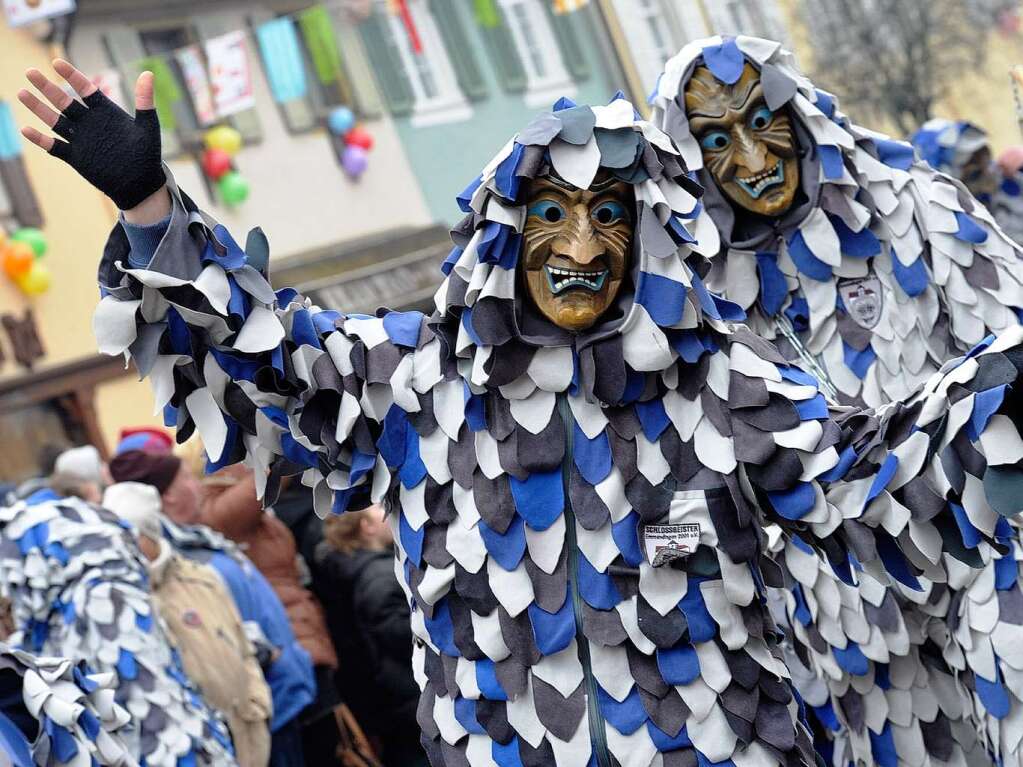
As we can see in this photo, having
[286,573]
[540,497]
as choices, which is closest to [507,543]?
[540,497]

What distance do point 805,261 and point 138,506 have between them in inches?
103

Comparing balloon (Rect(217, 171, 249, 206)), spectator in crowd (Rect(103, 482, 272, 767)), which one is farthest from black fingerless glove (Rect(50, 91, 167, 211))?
balloon (Rect(217, 171, 249, 206))

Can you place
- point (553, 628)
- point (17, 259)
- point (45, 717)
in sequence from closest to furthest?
point (553, 628) < point (45, 717) < point (17, 259)

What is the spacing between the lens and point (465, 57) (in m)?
19.2

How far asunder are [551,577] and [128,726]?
2.11 m

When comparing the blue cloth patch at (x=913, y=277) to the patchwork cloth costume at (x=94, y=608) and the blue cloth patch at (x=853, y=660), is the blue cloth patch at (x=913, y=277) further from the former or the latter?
the patchwork cloth costume at (x=94, y=608)

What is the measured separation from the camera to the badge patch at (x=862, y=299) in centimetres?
432

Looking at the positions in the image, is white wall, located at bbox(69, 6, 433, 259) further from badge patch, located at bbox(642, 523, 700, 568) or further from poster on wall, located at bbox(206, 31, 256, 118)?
badge patch, located at bbox(642, 523, 700, 568)

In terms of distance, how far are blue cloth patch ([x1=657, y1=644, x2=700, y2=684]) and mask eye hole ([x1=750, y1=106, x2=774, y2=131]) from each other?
1558mm

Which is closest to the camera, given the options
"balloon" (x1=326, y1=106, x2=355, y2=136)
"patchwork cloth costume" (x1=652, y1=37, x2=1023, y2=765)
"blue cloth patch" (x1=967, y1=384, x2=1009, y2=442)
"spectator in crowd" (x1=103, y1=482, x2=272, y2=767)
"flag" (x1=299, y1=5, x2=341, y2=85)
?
"blue cloth patch" (x1=967, y1=384, x2=1009, y2=442)

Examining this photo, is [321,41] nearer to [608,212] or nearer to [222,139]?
[222,139]

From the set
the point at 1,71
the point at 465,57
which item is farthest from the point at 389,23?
the point at 1,71

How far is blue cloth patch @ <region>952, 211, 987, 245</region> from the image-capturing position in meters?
4.31

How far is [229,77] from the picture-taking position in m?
15.1
